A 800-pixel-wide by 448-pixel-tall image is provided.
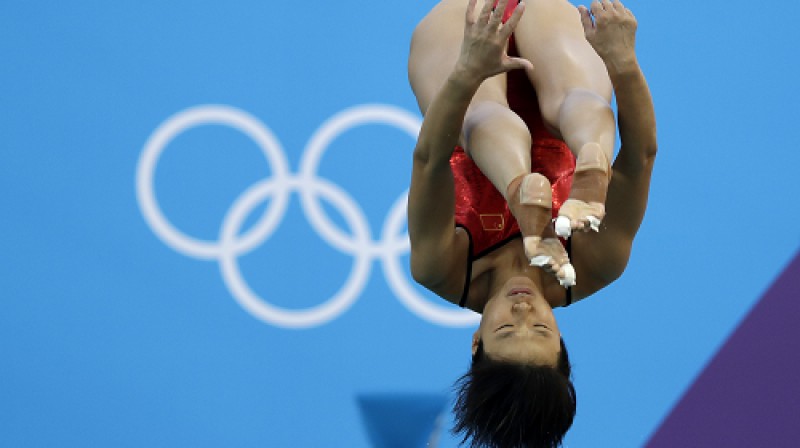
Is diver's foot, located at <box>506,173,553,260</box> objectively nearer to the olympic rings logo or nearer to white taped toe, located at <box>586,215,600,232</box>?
white taped toe, located at <box>586,215,600,232</box>

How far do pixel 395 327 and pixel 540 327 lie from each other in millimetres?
1217

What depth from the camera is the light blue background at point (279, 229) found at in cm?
330

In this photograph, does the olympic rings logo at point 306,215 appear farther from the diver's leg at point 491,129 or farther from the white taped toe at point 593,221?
the white taped toe at point 593,221

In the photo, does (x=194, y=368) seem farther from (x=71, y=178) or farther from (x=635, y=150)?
(x=635, y=150)

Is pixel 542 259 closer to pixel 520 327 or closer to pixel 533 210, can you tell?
pixel 533 210

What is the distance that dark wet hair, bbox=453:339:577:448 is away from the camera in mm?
2146

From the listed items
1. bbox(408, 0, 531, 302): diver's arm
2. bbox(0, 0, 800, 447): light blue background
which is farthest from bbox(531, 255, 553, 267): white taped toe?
bbox(0, 0, 800, 447): light blue background

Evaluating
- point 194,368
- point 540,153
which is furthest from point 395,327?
point 540,153

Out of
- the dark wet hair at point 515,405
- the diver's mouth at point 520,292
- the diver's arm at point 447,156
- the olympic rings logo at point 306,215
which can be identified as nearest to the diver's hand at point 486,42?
the diver's arm at point 447,156

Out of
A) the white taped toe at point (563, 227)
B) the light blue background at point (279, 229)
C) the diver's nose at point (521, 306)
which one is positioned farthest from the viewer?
the light blue background at point (279, 229)

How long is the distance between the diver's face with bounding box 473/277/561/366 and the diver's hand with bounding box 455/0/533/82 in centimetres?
43

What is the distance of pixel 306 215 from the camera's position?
3.40 metres

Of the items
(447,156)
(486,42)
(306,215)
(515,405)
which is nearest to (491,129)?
(447,156)

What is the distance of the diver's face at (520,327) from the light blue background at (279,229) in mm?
1168
